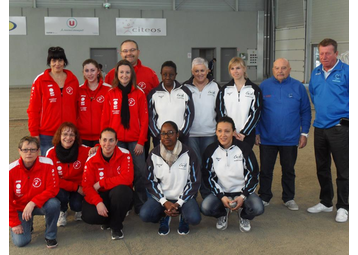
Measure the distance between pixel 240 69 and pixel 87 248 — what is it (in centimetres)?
238

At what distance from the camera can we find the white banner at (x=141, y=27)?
69.1 ft

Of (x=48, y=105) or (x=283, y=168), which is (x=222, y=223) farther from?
(x=48, y=105)

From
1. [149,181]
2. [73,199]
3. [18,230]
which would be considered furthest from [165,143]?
[18,230]

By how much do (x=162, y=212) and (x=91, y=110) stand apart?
4.52 feet

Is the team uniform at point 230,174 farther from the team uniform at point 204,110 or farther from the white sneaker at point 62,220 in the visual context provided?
the white sneaker at point 62,220

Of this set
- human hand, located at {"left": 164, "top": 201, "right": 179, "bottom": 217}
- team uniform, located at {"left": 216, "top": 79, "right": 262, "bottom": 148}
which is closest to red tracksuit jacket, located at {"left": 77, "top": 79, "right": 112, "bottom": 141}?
human hand, located at {"left": 164, "top": 201, "right": 179, "bottom": 217}

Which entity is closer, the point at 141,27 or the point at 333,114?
the point at 333,114

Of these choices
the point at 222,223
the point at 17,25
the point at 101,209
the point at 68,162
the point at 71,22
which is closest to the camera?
the point at 101,209

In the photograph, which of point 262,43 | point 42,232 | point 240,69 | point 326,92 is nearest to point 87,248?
point 42,232

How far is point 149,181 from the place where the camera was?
367 centimetres

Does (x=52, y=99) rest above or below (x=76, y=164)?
above

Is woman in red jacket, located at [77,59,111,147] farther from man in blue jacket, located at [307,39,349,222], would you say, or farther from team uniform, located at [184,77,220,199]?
man in blue jacket, located at [307,39,349,222]

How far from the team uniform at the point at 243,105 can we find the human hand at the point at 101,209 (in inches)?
62.7

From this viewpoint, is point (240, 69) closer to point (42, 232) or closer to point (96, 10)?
point (42, 232)
